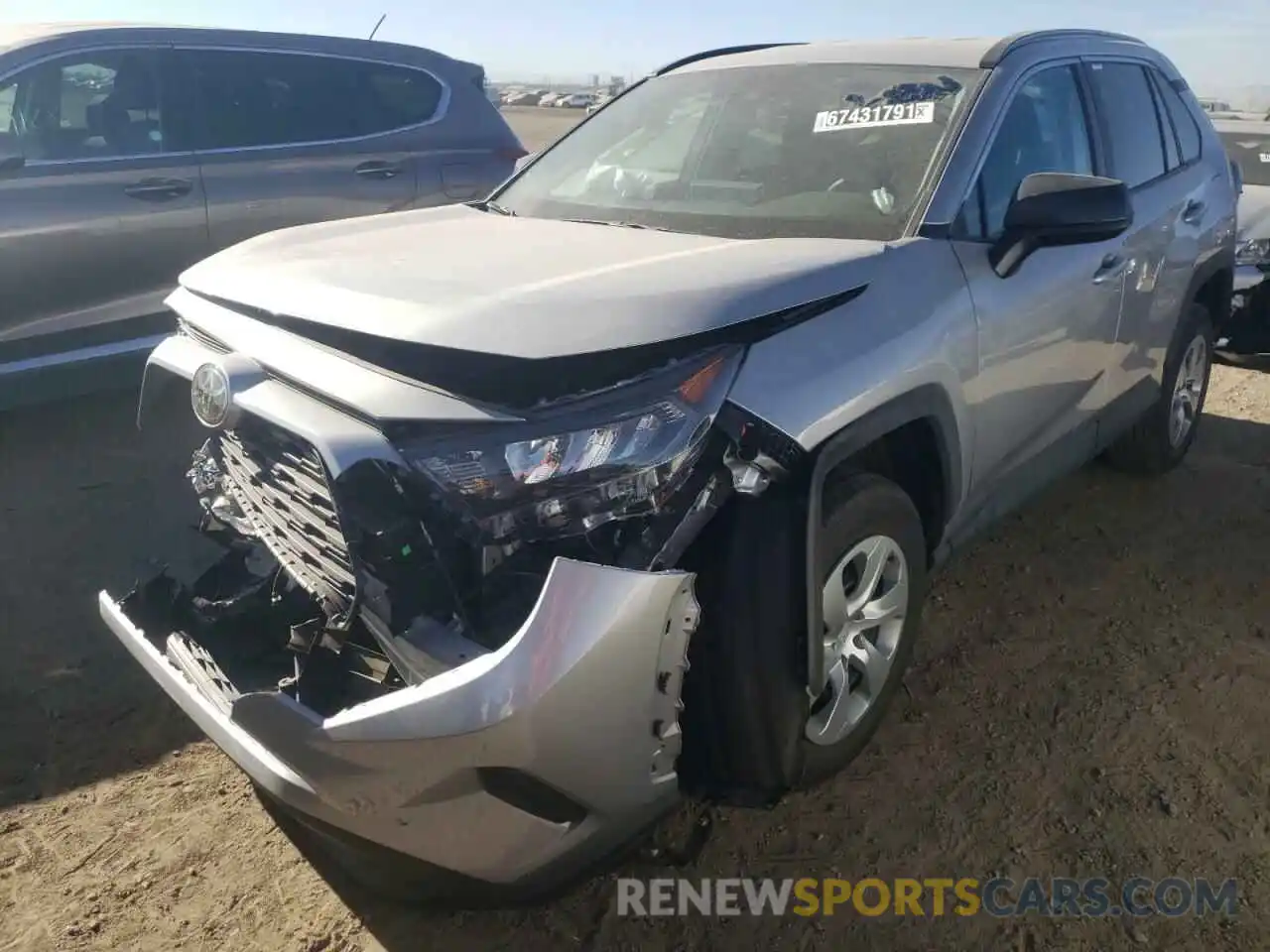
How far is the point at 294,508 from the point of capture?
2162 millimetres

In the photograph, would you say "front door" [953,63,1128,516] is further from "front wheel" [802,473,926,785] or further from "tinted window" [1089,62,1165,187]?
"front wheel" [802,473,926,785]

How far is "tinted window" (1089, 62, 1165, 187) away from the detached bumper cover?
2.82 meters

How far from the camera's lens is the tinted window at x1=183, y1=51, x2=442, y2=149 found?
533cm

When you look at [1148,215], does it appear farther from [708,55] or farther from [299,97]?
[299,97]

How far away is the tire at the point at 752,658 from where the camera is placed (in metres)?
Result: 2.04

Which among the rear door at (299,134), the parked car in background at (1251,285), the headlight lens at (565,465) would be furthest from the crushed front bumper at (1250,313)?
the headlight lens at (565,465)

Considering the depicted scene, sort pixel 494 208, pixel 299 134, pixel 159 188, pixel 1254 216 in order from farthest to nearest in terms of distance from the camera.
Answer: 1. pixel 1254 216
2. pixel 299 134
3. pixel 159 188
4. pixel 494 208

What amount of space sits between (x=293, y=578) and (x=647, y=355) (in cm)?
91

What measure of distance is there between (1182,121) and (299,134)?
14.0ft

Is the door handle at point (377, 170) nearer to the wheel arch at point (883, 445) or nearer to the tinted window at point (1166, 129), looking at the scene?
the tinted window at point (1166, 129)

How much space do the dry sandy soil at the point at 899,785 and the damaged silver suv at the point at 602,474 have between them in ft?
0.92

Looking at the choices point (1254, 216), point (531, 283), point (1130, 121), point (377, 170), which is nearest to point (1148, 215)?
point (1130, 121)

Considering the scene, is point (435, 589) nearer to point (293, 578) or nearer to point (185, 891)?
point (293, 578)

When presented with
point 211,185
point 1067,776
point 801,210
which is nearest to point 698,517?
point 801,210
